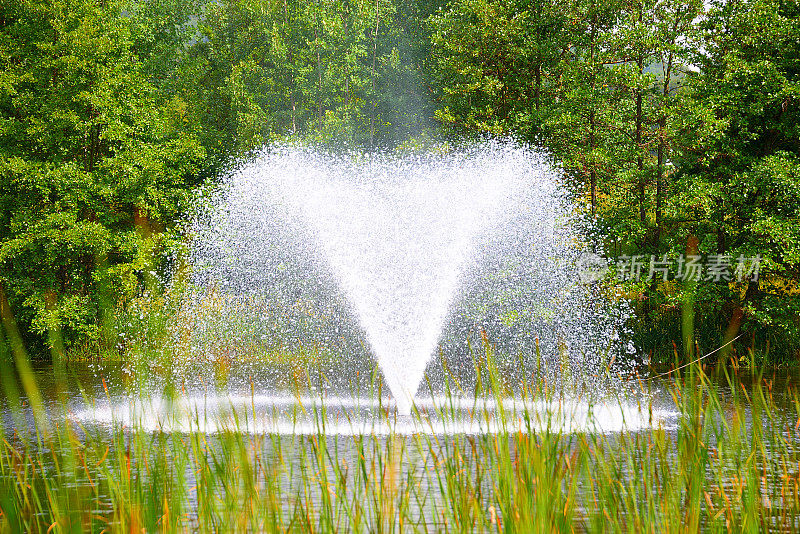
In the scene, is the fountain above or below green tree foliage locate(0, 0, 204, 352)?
below

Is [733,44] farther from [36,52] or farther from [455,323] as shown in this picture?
[36,52]

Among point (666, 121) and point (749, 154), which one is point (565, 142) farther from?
point (749, 154)

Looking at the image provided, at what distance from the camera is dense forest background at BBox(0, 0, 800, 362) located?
81.0 ft

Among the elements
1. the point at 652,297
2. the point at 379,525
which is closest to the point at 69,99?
the point at 652,297

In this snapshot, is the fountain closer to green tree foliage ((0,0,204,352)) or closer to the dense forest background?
the dense forest background

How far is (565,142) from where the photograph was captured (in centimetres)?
2911

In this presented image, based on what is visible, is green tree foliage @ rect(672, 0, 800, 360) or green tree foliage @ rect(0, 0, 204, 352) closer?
green tree foliage @ rect(672, 0, 800, 360)

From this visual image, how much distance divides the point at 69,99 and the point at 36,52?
2.11 meters

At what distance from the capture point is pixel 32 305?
96.1 feet

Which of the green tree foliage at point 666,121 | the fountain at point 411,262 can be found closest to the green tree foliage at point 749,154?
the green tree foliage at point 666,121

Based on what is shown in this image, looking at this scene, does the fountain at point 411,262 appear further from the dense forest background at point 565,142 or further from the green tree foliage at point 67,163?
the green tree foliage at point 67,163

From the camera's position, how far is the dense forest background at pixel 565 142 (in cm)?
2469

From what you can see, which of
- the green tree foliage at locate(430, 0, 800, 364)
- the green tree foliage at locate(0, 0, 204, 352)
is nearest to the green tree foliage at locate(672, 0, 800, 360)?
the green tree foliage at locate(430, 0, 800, 364)

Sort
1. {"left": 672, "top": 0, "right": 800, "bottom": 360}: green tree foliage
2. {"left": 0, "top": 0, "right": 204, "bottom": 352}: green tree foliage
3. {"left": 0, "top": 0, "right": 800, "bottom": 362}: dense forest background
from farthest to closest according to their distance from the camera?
{"left": 0, "top": 0, "right": 204, "bottom": 352}: green tree foliage < {"left": 0, "top": 0, "right": 800, "bottom": 362}: dense forest background < {"left": 672, "top": 0, "right": 800, "bottom": 360}: green tree foliage
